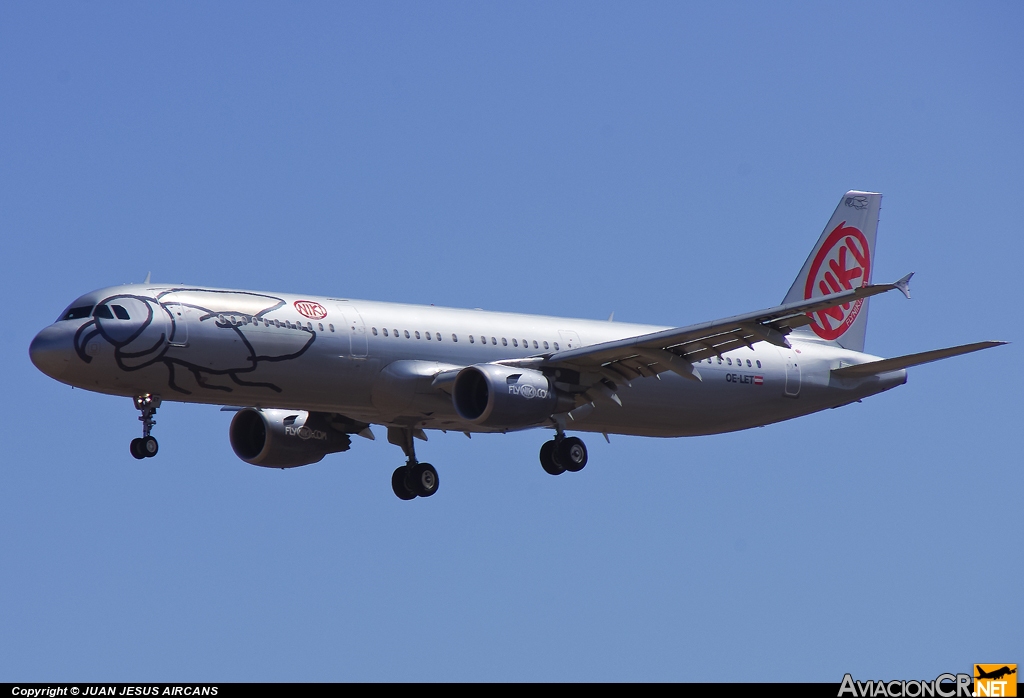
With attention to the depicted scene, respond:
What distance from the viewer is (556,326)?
45.7m

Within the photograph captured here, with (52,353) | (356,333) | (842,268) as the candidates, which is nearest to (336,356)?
(356,333)

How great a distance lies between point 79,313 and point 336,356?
21.6 feet

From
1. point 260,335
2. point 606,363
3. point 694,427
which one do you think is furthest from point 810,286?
point 260,335

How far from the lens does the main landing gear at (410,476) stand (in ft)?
156

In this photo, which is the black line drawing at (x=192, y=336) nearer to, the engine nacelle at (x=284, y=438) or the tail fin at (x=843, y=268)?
the engine nacelle at (x=284, y=438)

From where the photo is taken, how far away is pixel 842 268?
53.2 metres

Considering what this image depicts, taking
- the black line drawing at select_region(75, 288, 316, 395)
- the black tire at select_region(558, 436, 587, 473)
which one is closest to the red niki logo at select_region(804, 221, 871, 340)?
the black tire at select_region(558, 436, 587, 473)

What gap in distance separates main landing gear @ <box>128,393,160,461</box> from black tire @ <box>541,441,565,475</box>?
11311 mm

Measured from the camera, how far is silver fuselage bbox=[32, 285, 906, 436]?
38938 millimetres

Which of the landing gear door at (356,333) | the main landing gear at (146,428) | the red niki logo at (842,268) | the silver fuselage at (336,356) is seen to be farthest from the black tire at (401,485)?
the red niki logo at (842,268)

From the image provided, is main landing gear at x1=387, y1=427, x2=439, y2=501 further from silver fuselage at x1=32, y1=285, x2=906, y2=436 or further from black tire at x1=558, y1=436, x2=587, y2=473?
black tire at x1=558, y1=436, x2=587, y2=473

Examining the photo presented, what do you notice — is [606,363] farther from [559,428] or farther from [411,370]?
[411,370]

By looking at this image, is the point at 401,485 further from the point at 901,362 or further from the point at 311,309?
the point at 901,362

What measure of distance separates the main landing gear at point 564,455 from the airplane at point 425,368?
4 centimetres
